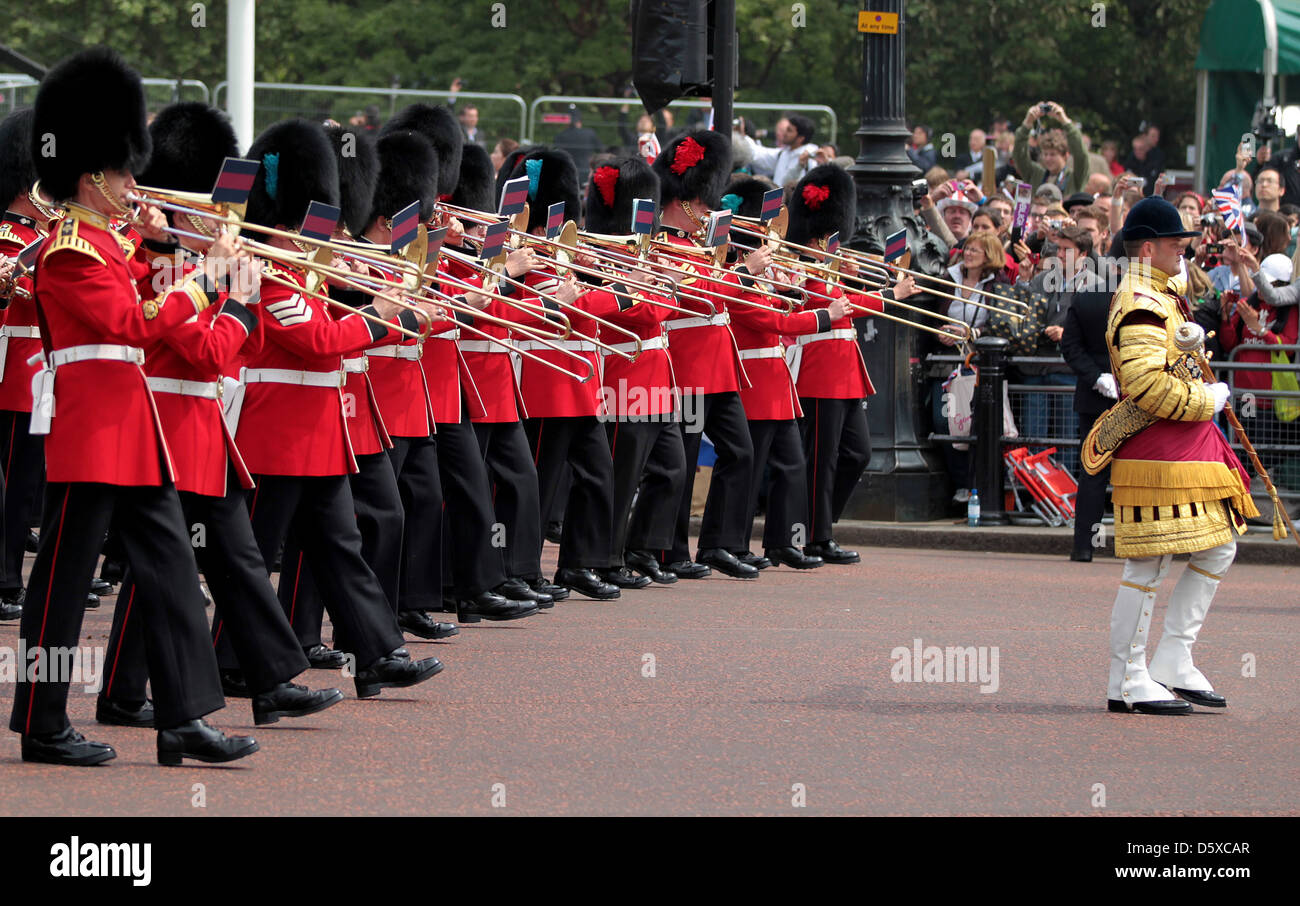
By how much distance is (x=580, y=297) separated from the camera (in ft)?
29.8

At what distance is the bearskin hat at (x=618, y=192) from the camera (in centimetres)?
A: 959

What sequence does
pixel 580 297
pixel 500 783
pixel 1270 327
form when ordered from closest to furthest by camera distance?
pixel 500 783, pixel 580 297, pixel 1270 327

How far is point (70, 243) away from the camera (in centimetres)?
570

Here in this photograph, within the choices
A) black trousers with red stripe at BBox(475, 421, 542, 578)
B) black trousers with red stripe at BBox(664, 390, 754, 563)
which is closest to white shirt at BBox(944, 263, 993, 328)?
black trousers with red stripe at BBox(664, 390, 754, 563)

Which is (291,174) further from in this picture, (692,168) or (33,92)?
(33,92)

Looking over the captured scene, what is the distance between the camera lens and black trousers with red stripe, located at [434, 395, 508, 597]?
8.17 meters

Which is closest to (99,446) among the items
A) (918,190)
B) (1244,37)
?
(918,190)

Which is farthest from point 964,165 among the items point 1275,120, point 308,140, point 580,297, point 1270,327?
point 308,140

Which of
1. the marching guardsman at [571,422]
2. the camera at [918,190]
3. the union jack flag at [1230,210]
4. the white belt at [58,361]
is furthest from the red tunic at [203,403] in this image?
the union jack flag at [1230,210]

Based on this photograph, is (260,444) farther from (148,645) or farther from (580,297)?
(580,297)

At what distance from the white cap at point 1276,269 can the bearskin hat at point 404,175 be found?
5561mm

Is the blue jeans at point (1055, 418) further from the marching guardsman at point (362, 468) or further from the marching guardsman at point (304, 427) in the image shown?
the marching guardsman at point (304, 427)

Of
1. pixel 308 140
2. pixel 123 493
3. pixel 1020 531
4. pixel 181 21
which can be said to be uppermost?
pixel 181 21

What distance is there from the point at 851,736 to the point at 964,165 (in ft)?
49.6
